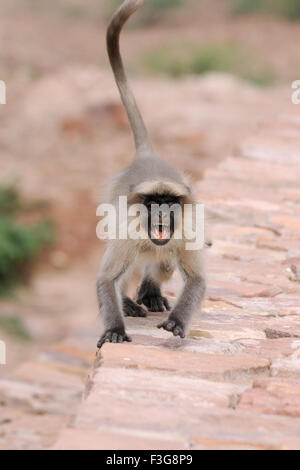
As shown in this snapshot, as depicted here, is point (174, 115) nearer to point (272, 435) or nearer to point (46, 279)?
point (46, 279)

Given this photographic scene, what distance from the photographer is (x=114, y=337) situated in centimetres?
317

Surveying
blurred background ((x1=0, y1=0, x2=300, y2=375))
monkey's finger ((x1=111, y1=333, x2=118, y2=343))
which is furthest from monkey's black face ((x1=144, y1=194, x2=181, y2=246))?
blurred background ((x1=0, y1=0, x2=300, y2=375))

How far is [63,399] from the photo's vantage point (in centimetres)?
490

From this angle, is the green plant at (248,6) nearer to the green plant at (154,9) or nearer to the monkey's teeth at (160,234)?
the green plant at (154,9)

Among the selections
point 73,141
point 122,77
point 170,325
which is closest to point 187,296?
point 170,325

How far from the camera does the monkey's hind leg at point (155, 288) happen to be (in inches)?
150

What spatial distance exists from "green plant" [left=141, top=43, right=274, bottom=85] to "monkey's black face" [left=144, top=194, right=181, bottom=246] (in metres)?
11.8

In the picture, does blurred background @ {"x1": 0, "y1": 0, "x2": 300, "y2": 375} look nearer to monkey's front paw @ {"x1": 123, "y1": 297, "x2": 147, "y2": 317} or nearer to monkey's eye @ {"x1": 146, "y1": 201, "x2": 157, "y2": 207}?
monkey's front paw @ {"x1": 123, "y1": 297, "x2": 147, "y2": 317}

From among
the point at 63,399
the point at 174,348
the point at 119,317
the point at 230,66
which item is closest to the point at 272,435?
the point at 174,348

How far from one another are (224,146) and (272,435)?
26.7 feet

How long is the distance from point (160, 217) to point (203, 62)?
41.0 ft

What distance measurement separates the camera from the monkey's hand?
3238 millimetres

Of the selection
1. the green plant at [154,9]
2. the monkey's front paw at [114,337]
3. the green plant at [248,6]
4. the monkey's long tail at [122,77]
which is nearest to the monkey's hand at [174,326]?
the monkey's front paw at [114,337]

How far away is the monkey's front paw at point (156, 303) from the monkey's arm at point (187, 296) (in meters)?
0.24
